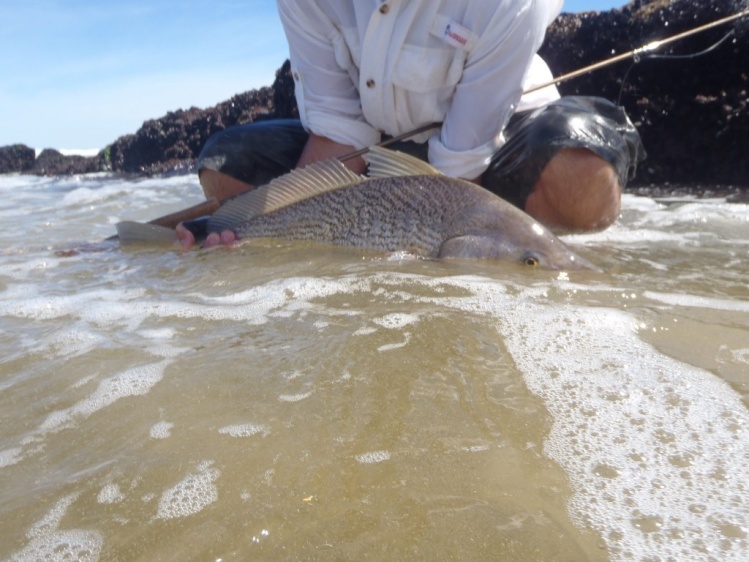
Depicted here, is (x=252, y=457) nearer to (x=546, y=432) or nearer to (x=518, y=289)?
(x=546, y=432)

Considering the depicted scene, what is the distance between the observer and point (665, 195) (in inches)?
230

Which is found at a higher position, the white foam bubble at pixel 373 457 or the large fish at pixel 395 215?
the large fish at pixel 395 215

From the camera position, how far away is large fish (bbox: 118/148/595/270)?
2.78 m

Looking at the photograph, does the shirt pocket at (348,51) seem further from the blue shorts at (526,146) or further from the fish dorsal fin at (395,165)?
the fish dorsal fin at (395,165)

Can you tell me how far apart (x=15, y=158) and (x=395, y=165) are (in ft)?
52.5

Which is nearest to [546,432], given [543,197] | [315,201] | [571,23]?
[315,201]

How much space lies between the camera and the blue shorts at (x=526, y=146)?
3.47 metres

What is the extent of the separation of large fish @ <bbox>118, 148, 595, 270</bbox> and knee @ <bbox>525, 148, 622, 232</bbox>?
741 millimetres

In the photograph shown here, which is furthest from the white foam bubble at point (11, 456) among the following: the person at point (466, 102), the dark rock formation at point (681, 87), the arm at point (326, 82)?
the dark rock formation at point (681, 87)

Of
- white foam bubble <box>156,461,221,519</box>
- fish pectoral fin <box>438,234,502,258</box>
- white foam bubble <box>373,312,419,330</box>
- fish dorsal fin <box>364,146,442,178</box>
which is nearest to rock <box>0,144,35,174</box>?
fish dorsal fin <box>364,146,442,178</box>

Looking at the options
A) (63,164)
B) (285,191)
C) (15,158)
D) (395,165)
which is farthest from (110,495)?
(15,158)

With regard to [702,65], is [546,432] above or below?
below

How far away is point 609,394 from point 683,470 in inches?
12.0

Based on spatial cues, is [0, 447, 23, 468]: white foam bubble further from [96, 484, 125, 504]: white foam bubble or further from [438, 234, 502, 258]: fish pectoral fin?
[438, 234, 502, 258]: fish pectoral fin
